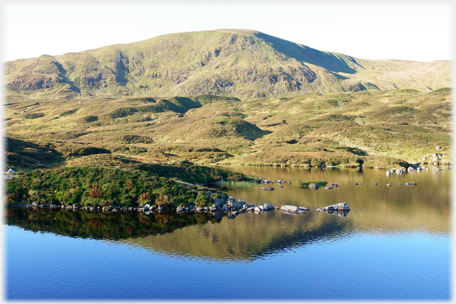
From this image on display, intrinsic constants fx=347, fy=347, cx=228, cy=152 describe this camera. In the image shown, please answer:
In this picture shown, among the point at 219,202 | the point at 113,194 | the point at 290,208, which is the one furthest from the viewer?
the point at 113,194

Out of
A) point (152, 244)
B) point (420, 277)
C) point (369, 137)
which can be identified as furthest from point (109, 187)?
point (369, 137)

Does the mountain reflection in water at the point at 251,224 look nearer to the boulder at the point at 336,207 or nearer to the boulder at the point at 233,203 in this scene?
the boulder at the point at 336,207

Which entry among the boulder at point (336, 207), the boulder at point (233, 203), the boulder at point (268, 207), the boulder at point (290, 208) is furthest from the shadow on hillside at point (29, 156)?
the boulder at point (336, 207)

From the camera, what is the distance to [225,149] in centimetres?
16575

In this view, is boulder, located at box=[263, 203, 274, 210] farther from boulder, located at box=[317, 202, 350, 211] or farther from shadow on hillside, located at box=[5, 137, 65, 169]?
shadow on hillside, located at box=[5, 137, 65, 169]

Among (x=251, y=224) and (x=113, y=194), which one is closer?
(x=251, y=224)

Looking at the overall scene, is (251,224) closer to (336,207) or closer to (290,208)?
(290,208)

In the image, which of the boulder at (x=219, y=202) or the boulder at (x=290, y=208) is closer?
the boulder at (x=290, y=208)

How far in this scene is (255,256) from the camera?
36844 mm

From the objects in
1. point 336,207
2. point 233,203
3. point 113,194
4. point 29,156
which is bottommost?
point 336,207

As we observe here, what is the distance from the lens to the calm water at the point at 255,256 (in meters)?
Result: 29.6

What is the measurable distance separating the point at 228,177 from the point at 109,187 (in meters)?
36.7

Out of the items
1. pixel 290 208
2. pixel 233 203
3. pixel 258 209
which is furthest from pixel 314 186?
pixel 233 203

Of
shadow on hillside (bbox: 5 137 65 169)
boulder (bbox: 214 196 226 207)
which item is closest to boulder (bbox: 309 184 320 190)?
boulder (bbox: 214 196 226 207)
